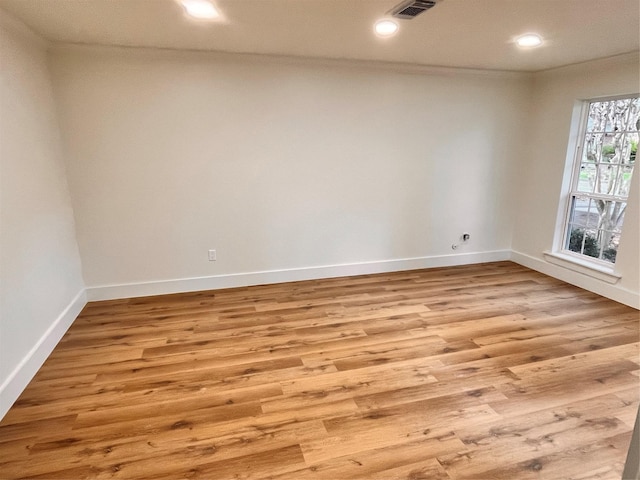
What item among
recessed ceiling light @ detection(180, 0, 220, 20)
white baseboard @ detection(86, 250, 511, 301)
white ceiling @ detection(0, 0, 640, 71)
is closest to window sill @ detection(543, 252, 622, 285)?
white baseboard @ detection(86, 250, 511, 301)

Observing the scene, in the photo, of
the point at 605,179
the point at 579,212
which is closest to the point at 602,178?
the point at 605,179

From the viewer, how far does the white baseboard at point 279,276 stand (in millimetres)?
3654

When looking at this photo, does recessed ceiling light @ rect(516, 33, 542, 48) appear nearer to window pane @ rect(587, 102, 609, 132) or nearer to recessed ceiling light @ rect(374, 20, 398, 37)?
recessed ceiling light @ rect(374, 20, 398, 37)

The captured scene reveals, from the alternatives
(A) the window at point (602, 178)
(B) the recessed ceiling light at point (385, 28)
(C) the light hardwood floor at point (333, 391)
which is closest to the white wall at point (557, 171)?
(A) the window at point (602, 178)

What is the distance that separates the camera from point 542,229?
4.45m

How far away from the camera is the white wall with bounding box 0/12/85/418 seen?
7.30ft

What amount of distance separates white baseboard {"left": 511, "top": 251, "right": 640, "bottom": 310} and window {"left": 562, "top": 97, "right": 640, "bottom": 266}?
0.77 ft

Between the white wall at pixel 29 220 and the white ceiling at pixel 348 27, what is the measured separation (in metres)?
0.33

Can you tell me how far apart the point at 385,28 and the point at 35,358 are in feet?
10.7

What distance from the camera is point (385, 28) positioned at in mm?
2625

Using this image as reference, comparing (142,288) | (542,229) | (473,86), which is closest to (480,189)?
(542,229)

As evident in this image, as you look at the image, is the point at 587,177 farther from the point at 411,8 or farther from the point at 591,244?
the point at 411,8

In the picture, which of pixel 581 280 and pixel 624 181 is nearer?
pixel 624 181

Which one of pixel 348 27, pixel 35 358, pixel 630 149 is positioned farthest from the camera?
pixel 630 149
